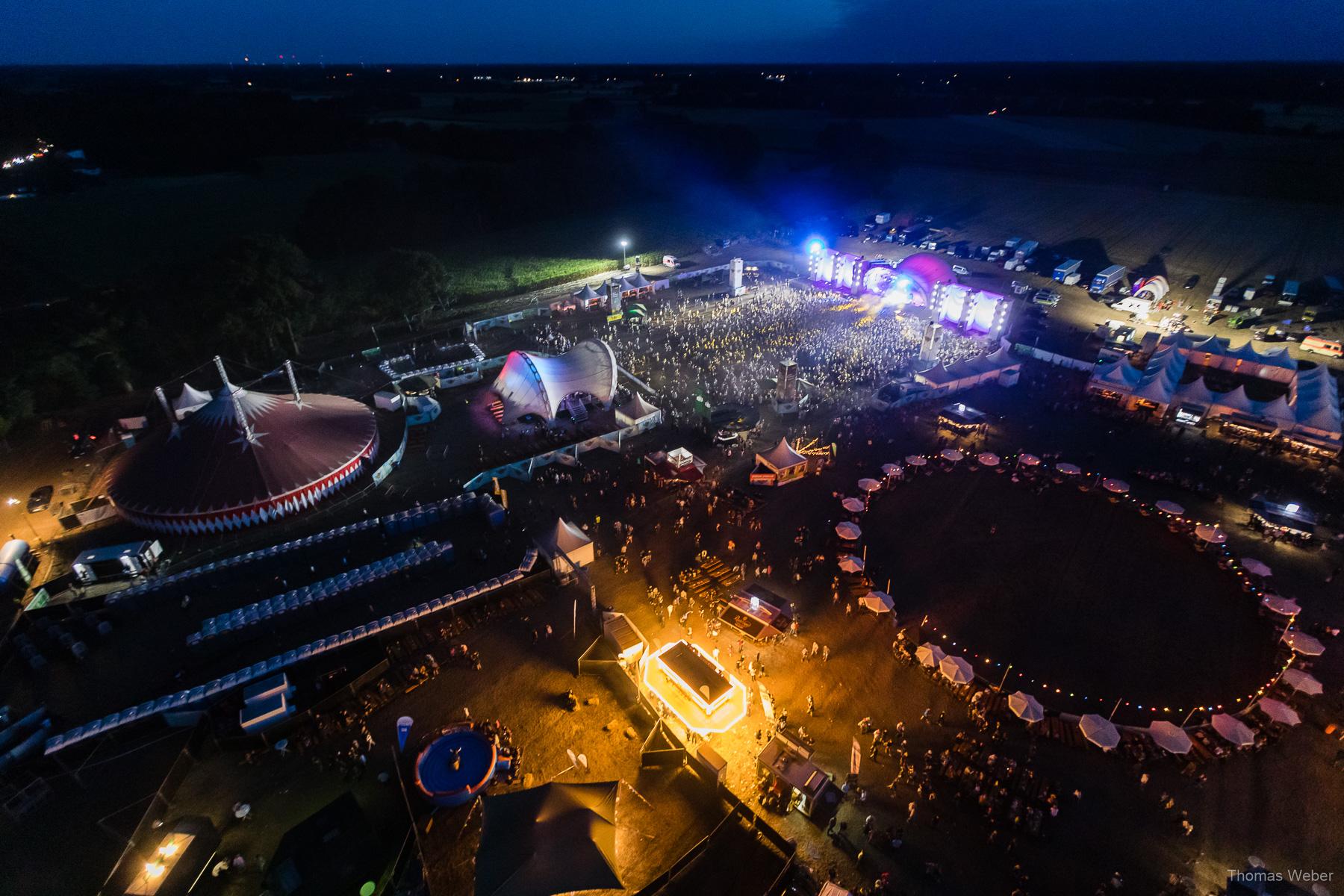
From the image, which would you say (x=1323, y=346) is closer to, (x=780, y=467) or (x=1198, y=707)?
(x=1198, y=707)

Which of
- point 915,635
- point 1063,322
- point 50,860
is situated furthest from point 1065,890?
point 1063,322

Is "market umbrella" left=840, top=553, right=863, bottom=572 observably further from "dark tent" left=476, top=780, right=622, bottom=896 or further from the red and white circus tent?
the red and white circus tent

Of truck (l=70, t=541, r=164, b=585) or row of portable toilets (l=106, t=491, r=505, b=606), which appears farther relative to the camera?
truck (l=70, t=541, r=164, b=585)

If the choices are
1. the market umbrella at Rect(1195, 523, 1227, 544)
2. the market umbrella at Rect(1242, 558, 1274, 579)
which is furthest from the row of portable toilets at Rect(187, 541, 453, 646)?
the market umbrella at Rect(1242, 558, 1274, 579)

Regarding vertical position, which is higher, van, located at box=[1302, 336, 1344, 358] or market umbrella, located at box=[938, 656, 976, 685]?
market umbrella, located at box=[938, 656, 976, 685]

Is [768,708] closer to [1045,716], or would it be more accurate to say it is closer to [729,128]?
[1045,716]

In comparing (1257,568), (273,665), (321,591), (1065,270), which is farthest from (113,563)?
(1065,270)
